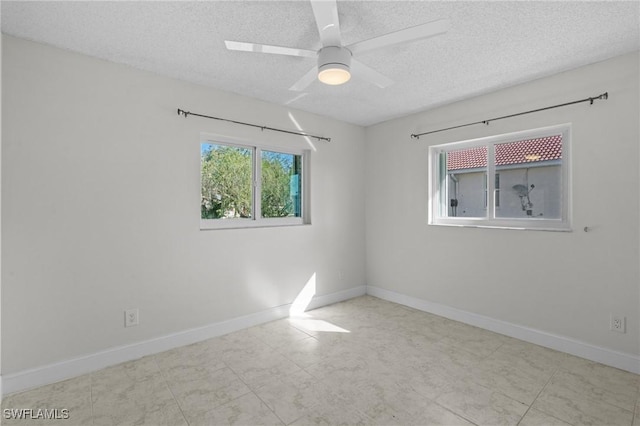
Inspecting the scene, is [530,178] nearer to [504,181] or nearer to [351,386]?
[504,181]

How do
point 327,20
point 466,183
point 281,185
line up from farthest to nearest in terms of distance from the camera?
point 281,185, point 466,183, point 327,20

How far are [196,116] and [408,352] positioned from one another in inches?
112

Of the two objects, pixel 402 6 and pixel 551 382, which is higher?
pixel 402 6

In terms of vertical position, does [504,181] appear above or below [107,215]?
above

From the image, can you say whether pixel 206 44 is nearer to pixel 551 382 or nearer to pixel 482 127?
pixel 482 127

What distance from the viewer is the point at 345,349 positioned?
2691mm

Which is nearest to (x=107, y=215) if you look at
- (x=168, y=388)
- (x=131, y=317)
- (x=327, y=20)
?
(x=131, y=317)

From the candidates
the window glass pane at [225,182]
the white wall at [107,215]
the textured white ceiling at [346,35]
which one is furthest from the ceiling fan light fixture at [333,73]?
the window glass pane at [225,182]

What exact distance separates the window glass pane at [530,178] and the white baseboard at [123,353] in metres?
2.64

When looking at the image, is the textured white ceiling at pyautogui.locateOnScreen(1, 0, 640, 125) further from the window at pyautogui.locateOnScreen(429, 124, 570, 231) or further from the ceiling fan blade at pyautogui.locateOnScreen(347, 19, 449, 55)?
the window at pyautogui.locateOnScreen(429, 124, 570, 231)

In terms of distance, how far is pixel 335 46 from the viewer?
1774mm

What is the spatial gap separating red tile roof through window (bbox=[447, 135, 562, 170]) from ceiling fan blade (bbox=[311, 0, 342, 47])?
230 centimetres

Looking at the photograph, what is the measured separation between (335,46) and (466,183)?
2429 mm

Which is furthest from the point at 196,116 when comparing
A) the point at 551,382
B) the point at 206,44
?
the point at 551,382
